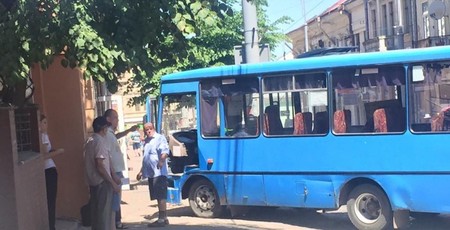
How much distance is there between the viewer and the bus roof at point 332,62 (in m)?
8.86

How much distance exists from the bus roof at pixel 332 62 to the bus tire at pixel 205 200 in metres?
1.88

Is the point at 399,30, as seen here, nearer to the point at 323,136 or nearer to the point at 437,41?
the point at 437,41

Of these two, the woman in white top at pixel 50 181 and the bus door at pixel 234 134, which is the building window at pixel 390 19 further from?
the woman in white top at pixel 50 181

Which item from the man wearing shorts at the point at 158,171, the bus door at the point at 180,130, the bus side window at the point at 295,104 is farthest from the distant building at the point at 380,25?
the man wearing shorts at the point at 158,171

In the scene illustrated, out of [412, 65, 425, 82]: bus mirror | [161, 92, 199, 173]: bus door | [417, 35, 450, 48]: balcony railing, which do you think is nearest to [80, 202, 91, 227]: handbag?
[161, 92, 199, 173]: bus door

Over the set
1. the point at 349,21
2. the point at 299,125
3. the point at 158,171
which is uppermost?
the point at 349,21

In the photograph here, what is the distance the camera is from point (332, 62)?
9695mm

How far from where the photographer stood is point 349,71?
9.57 metres

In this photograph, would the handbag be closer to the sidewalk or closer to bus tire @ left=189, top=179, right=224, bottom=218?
the sidewalk

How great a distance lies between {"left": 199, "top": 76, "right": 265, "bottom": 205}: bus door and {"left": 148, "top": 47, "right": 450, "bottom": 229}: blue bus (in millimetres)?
17

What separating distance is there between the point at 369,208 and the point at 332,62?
222 cm

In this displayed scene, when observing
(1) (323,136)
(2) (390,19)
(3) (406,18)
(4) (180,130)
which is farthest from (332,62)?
(2) (390,19)

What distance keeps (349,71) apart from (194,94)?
299cm

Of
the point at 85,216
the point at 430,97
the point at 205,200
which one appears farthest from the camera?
the point at 205,200
